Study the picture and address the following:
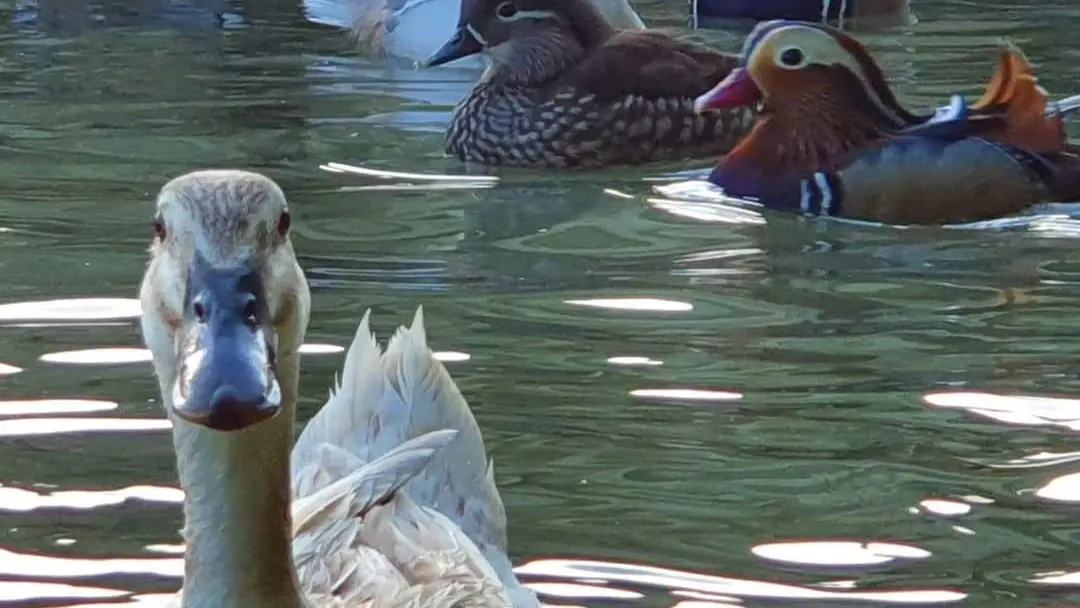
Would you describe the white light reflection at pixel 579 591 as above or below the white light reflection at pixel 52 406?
below

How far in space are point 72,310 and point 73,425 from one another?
1.10 m

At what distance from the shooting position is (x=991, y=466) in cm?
518

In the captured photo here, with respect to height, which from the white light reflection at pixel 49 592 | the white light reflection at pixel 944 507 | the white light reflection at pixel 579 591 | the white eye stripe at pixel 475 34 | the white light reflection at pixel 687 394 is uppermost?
the white eye stripe at pixel 475 34

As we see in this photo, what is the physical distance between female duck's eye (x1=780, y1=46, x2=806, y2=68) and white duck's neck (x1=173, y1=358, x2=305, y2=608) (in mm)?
5136

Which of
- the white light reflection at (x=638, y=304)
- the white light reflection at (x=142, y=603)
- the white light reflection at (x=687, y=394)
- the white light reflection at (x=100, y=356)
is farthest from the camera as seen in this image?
the white light reflection at (x=638, y=304)

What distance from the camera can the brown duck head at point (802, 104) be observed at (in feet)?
27.3

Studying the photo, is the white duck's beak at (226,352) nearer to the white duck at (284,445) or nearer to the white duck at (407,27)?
the white duck at (284,445)

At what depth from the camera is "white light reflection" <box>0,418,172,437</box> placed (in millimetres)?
5371

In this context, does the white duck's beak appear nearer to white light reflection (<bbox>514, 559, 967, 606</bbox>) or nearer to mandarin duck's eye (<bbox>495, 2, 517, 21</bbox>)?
white light reflection (<bbox>514, 559, 967, 606</bbox>)

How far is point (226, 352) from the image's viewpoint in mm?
3146

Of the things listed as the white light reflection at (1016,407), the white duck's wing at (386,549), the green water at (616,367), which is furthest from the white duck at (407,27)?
the white duck's wing at (386,549)

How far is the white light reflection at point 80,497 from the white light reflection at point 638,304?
1978 mm

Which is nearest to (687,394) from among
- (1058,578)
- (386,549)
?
(1058,578)

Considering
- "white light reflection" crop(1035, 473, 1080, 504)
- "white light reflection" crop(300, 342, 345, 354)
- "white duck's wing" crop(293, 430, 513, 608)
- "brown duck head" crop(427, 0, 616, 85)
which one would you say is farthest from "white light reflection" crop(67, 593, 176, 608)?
"brown duck head" crop(427, 0, 616, 85)
